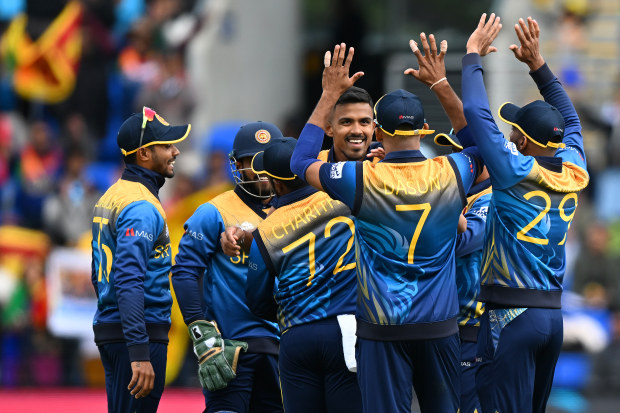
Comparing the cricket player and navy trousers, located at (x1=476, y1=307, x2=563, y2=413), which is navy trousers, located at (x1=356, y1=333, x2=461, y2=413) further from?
the cricket player

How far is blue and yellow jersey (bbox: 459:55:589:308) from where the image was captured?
5684 millimetres

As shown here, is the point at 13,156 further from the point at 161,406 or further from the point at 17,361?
the point at 161,406

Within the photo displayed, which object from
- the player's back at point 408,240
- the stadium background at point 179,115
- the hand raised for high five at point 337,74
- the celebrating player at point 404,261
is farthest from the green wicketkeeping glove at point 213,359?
the stadium background at point 179,115

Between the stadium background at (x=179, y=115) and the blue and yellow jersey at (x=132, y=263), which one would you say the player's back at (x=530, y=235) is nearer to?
the blue and yellow jersey at (x=132, y=263)

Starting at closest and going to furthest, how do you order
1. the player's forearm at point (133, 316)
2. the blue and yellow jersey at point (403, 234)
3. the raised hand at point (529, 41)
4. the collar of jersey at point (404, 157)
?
1. the blue and yellow jersey at point (403, 234)
2. the collar of jersey at point (404, 157)
3. the player's forearm at point (133, 316)
4. the raised hand at point (529, 41)

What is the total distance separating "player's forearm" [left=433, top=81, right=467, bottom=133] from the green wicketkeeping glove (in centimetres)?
177

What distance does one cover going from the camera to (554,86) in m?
6.32

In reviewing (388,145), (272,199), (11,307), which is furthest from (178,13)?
(388,145)

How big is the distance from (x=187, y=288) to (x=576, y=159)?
2303mm

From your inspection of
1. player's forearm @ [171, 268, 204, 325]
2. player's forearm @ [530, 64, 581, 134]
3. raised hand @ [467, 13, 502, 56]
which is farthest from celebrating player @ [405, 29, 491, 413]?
player's forearm @ [171, 268, 204, 325]

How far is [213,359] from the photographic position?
606 cm

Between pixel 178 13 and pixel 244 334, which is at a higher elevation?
pixel 178 13

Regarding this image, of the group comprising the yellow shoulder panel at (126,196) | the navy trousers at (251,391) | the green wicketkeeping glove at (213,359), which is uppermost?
the yellow shoulder panel at (126,196)

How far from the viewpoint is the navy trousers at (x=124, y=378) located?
6141 millimetres
